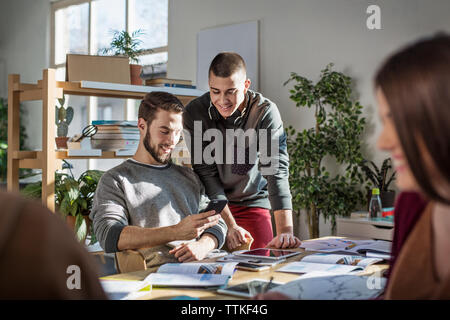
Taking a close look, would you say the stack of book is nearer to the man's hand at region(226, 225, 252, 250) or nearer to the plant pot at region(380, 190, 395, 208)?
the man's hand at region(226, 225, 252, 250)

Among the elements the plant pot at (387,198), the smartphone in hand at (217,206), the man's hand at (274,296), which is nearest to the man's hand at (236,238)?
the smartphone in hand at (217,206)

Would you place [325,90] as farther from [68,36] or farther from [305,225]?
[68,36]

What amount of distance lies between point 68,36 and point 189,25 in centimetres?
240

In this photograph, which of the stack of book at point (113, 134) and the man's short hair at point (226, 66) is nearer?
the man's short hair at point (226, 66)

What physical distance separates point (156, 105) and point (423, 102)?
1.60 m

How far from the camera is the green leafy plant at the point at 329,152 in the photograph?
12.9 ft

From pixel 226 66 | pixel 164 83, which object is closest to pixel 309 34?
pixel 164 83

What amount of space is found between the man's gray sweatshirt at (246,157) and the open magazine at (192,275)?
0.86 meters

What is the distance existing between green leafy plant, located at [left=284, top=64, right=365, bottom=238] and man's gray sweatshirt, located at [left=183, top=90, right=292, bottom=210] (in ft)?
4.40

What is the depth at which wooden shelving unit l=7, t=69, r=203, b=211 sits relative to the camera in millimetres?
2924

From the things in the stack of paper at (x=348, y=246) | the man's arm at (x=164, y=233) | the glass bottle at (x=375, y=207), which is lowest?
the glass bottle at (x=375, y=207)

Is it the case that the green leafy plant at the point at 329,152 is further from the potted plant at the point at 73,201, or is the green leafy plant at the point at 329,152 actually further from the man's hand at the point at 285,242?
the man's hand at the point at 285,242

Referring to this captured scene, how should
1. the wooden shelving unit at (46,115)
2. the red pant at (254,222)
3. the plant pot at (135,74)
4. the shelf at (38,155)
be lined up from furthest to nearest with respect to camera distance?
the plant pot at (135,74) < the shelf at (38,155) < the wooden shelving unit at (46,115) < the red pant at (254,222)

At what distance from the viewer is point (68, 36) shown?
7035mm
